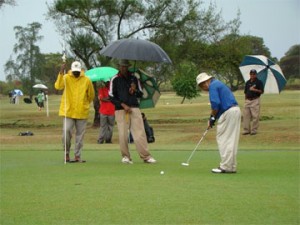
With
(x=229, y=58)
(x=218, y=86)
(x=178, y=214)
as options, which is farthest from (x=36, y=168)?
(x=229, y=58)

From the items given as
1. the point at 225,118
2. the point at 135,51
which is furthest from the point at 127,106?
the point at 225,118

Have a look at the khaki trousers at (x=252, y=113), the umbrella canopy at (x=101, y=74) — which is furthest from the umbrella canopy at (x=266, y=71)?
the umbrella canopy at (x=101, y=74)

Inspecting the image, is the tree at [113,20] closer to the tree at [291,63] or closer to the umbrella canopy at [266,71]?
the umbrella canopy at [266,71]

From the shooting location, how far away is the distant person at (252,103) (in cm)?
1803

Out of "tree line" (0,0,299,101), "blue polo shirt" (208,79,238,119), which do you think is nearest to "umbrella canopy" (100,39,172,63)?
"blue polo shirt" (208,79,238,119)

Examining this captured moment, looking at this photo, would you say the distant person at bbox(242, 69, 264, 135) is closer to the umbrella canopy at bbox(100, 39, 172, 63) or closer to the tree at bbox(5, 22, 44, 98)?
the umbrella canopy at bbox(100, 39, 172, 63)

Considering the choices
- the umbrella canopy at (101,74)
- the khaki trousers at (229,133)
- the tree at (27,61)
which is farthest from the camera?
the tree at (27,61)

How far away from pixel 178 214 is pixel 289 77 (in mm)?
89871

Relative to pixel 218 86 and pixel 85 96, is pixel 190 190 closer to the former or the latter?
pixel 218 86

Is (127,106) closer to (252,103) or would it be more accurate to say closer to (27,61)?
(252,103)

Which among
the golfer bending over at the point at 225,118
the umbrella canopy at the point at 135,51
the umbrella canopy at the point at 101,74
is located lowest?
the golfer bending over at the point at 225,118

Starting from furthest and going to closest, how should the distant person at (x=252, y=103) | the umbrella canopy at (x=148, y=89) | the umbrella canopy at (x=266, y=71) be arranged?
the umbrella canopy at (x=266, y=71), the distant person at (x=252, y=103), the umbrella canopy at (x=148, y=89)

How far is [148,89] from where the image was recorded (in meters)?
12.7

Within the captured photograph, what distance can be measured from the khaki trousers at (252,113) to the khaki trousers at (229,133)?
8577 mm
